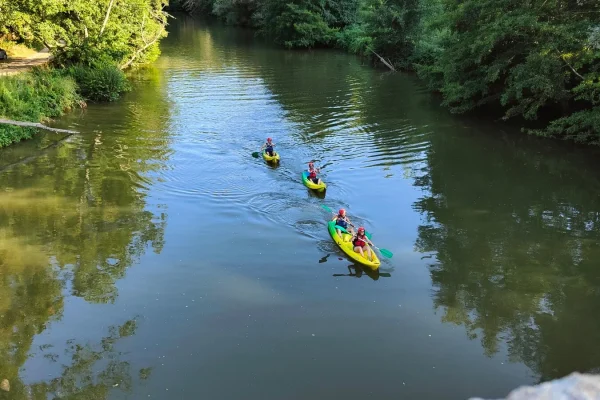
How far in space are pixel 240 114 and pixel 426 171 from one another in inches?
411

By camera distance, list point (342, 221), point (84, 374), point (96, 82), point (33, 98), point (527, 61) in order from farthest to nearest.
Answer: point (96, 82) < point (33, 98) < point (527, 61) < point (342, 221) < point (84, 374)

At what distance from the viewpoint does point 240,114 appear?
81.9ft

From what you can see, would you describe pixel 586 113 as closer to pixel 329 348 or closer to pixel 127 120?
pixel 329 348

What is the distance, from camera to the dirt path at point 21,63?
26.3 m

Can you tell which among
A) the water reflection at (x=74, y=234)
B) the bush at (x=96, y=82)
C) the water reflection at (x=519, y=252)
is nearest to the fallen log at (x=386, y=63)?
the bush at (x=96, y=82)

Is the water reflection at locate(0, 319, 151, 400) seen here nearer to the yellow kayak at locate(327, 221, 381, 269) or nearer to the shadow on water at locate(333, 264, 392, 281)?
the shadow on water at locate(333, 264, 392, 281)

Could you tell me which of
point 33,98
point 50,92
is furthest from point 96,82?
point 33,98

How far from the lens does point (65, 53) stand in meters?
27.0

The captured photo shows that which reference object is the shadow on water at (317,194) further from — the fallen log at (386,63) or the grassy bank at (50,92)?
the fallen log at (386,63)

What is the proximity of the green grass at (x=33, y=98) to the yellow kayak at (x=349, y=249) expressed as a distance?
13149mm

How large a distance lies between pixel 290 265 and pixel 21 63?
24.3 metres

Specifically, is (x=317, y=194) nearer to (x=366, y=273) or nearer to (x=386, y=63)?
(x=366, y=273)

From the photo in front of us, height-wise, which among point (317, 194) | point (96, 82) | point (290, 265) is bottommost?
point (290, 265)

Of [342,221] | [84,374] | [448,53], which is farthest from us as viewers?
[448,53]
